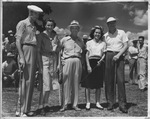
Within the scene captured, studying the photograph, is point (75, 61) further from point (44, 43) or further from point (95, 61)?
point (44, 43)

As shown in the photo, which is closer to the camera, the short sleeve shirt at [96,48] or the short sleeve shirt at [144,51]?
the short sleeve shirt at [96,48]

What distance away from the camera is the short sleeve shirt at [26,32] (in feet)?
9.34

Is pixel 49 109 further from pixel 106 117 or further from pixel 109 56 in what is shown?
pixel 109 56

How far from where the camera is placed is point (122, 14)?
3271 mm

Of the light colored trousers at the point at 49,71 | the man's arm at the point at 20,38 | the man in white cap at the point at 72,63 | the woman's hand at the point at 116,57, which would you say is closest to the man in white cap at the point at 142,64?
the woman's hand at the point at 116,57

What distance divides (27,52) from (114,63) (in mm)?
1188

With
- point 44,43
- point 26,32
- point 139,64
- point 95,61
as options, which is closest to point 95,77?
point 95,61

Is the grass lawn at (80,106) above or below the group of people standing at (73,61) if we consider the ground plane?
below

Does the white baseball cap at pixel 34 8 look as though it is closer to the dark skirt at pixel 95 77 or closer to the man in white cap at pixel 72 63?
the man in white cap at pixel 72 63

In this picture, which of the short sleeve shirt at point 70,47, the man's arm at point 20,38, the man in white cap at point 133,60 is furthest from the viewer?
the man in white cap at point 133,60

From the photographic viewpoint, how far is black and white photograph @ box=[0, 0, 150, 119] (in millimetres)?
3014

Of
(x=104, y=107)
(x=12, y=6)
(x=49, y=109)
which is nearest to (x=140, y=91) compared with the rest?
(x=104, y=107)

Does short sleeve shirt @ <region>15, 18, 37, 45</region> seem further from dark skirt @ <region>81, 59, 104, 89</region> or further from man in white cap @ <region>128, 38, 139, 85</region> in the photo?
man in white cap @ <region>128, 38, 139, 85</region>

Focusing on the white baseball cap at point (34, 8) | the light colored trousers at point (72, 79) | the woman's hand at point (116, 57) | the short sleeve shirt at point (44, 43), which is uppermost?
the white baseball cap at point (34, 8)
